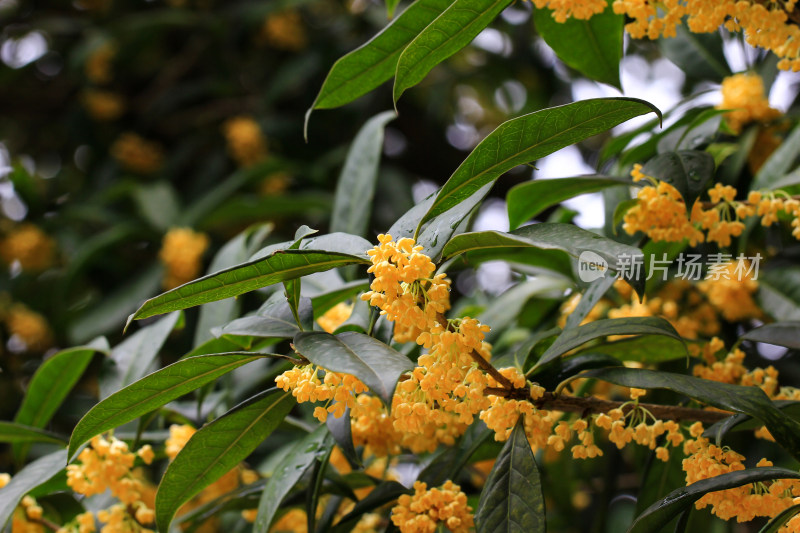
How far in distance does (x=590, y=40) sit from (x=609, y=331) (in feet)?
1.76

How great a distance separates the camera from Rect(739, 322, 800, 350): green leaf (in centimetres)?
100

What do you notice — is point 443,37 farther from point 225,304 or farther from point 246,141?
point 246,141

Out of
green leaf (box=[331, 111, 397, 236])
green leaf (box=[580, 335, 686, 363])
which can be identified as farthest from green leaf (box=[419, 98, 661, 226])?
green leaf (box=[331, 111, 397, 236])

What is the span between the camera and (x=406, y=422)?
78 cm

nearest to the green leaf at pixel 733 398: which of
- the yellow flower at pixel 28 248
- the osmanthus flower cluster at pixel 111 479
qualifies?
the osmanthus flower cluster at pixel 111 479

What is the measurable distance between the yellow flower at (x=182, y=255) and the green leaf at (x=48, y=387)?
2.75 ft

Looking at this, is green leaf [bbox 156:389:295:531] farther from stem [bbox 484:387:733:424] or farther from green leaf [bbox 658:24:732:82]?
green leaf [bbox 658:24:732:82]

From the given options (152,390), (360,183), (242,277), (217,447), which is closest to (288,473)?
(217,447)

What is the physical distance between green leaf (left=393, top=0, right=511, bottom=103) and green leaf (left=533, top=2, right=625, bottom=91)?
0.23 meters

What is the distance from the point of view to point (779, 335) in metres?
1.02

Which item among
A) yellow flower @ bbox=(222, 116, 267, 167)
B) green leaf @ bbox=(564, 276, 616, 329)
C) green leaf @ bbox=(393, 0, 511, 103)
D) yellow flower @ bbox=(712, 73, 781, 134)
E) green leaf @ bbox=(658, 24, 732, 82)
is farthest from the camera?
yellow flower @ bbox=(222, 116, 267, 167)

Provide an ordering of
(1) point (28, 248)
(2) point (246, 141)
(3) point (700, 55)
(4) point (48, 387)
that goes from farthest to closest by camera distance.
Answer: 1. (2) point (246, 141)
2. (1) point (28, 248)
3. (3) point (700, 55)
4. (4) point (48, 387)

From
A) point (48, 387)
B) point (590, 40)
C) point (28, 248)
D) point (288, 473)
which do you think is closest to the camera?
point (288, 473)

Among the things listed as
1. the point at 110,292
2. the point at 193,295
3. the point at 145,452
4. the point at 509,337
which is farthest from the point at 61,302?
the point at 193,295
